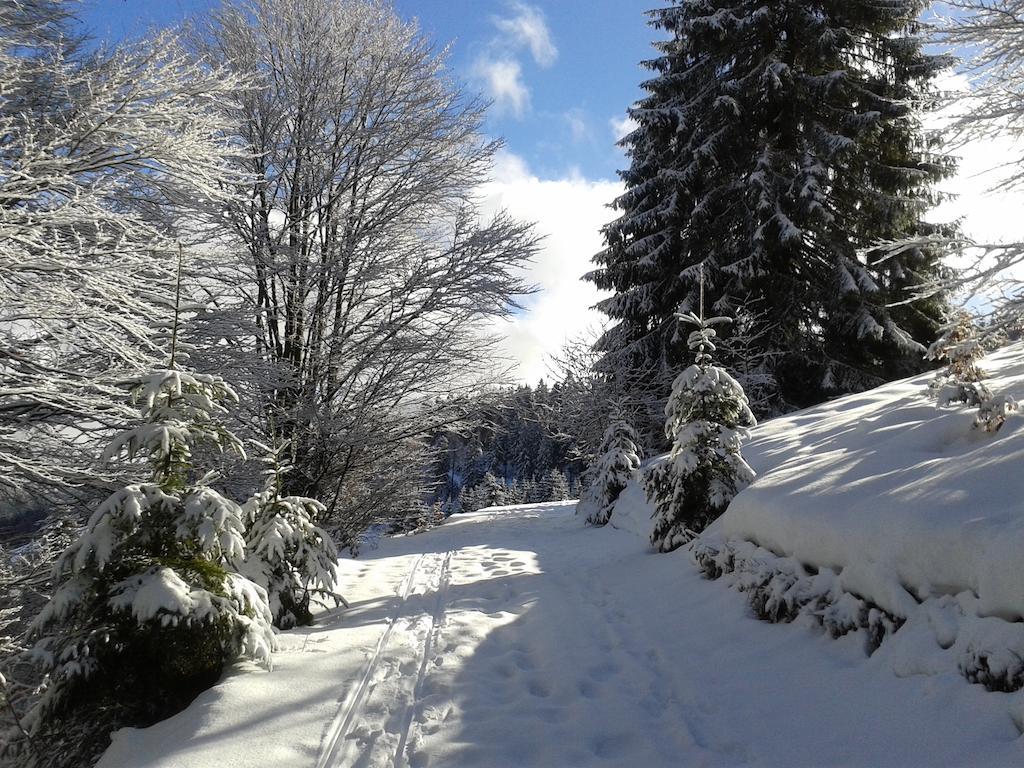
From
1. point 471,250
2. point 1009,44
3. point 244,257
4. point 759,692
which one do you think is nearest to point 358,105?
point 471,250

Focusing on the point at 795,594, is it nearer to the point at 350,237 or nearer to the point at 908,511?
the point at 908,511

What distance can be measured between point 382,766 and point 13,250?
3951 mm

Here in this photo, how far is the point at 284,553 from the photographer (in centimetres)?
511

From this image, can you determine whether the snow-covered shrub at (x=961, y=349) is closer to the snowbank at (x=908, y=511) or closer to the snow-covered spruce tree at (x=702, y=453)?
the snowbank at (x=908, y=511)

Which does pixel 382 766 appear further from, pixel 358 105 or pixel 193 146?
pixel 358 105

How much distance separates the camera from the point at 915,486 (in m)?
3.65

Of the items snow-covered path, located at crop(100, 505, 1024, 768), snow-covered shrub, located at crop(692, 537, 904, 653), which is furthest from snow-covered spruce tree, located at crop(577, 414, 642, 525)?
snow-covered shrub, located at crop(692, 537, 904, 653)

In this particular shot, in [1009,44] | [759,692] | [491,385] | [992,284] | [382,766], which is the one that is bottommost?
[759,692]

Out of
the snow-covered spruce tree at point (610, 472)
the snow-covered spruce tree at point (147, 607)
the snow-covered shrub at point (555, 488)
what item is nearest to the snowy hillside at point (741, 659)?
the snow-covered spruce tree at point (147, 607)

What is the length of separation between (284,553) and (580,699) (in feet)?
9.63

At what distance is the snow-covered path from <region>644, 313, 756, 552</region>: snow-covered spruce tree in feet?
4.40

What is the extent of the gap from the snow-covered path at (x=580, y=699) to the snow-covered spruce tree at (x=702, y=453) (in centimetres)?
134

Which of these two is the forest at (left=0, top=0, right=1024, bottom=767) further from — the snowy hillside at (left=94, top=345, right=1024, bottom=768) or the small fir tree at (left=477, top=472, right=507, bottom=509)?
the small fir tree at (left=477, top=472, right=507, bottom=509)

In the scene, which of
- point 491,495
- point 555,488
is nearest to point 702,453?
point 491,495
